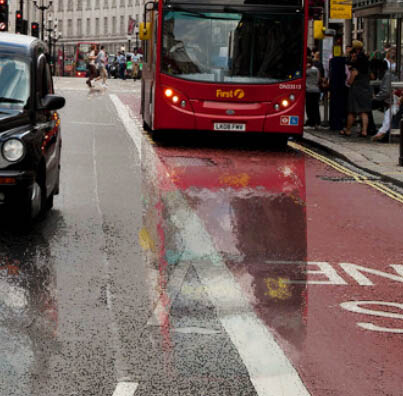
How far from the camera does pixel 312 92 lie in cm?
2384

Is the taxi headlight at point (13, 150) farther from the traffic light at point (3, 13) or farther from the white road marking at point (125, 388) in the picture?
the traffic light at point (3, 13)

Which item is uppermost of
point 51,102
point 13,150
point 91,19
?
point 91,19

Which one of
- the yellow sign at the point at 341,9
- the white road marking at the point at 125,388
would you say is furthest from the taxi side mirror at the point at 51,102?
the yellow sign at the point at 341,9

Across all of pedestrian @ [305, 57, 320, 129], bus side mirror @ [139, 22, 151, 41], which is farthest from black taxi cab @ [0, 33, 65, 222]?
pedestrian @ [305, 57, 320, 129]

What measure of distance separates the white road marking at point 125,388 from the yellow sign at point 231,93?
13979mm

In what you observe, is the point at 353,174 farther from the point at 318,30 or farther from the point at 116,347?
the point at 116,347

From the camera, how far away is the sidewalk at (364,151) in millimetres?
16188

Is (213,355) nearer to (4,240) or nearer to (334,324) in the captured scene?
(334,324)

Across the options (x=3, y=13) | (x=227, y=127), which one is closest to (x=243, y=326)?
(x=227, y=127)

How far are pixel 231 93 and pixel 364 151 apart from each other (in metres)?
2.41

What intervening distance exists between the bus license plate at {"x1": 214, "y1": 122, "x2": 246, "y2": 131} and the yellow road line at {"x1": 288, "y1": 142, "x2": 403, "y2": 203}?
4.16 feet

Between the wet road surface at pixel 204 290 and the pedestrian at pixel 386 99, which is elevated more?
the pedestrian at pixel 386 99

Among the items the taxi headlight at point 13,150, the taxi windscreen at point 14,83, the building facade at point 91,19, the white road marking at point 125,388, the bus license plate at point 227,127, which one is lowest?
the white road marking at point 125,388

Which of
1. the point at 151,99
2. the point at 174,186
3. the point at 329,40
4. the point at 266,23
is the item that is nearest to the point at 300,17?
the point at 266,23
